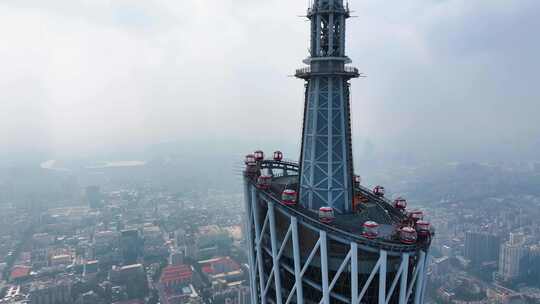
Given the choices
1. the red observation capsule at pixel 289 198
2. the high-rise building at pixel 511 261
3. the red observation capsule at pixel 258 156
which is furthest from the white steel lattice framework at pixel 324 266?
the high-rise building at pixel 511 261

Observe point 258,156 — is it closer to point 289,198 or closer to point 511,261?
point 289,198

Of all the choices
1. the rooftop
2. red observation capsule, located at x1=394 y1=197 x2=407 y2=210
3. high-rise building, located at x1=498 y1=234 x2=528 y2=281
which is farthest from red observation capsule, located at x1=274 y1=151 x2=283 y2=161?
high-rise building, located at x1=498 y1=234 x2=528 y2=281

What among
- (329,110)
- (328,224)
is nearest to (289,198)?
(328,224)

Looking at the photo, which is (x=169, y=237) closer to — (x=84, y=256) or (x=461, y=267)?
(x=84, y=256)

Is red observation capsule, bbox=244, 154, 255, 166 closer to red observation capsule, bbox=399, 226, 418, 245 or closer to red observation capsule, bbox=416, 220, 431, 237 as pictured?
red observation capsule, bbox=399, 226, 418, 245

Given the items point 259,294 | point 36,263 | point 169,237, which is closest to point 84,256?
point 36,263

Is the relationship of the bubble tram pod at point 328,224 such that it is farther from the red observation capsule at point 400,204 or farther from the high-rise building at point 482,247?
the high-rise building at point 482,247
